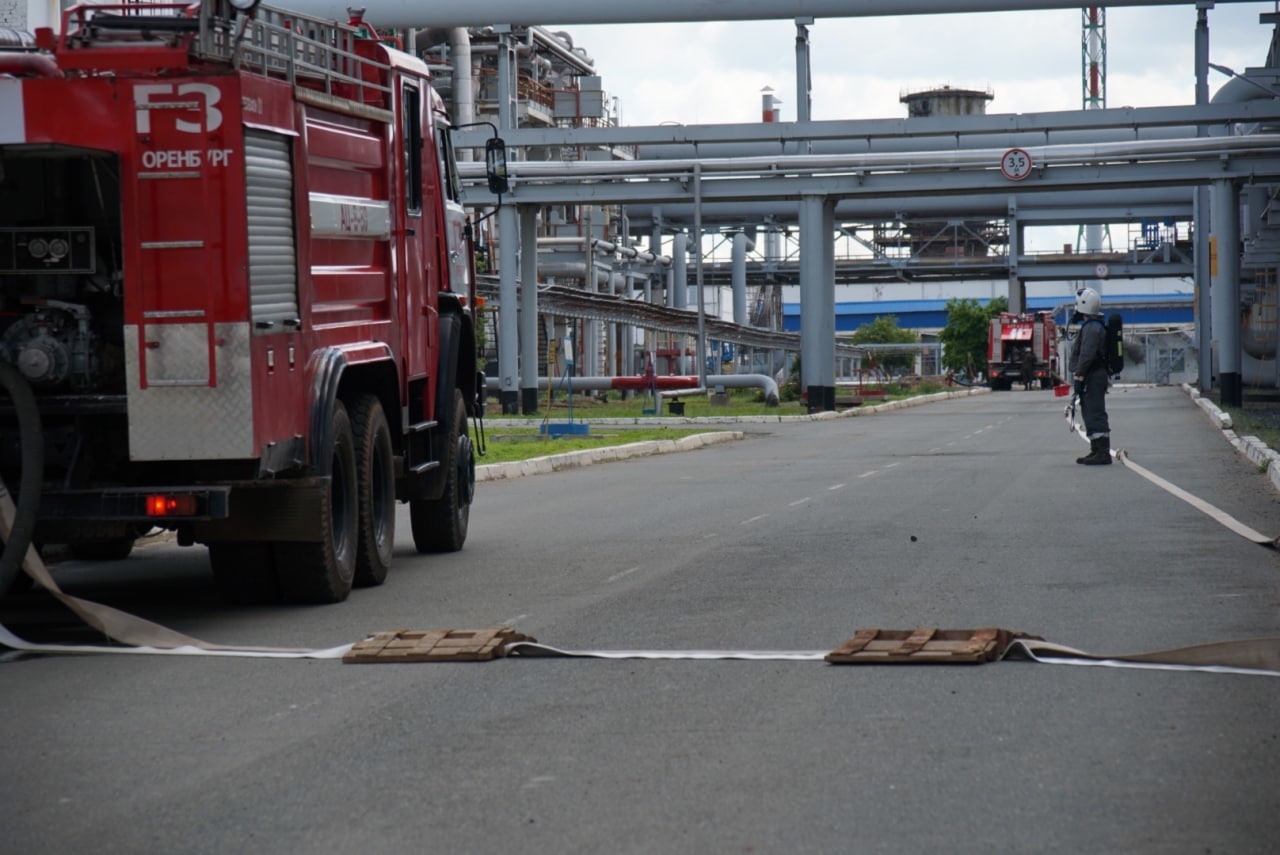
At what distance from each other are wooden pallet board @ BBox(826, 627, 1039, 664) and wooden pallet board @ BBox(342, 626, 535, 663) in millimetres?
1525

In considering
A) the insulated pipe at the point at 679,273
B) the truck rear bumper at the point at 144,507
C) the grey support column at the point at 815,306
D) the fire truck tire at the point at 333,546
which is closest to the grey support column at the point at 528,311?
the grey support column at the point at 815,306

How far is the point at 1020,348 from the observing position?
77625 mm

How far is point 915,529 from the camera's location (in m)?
13.9

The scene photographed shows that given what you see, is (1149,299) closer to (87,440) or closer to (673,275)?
(673,275)

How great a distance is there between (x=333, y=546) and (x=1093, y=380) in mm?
14207

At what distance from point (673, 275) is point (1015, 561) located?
6035 cm

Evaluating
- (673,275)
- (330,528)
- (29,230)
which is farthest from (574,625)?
(673,275)

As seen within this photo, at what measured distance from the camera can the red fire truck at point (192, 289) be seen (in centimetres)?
842

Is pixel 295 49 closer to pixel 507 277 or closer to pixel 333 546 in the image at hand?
pixel 333 546

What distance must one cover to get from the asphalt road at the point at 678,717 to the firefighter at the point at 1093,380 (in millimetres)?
8928

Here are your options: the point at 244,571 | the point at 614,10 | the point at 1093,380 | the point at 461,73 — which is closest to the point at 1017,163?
the point at 614,10

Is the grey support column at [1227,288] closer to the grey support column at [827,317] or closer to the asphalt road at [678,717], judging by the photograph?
the grey support column at [827,317]

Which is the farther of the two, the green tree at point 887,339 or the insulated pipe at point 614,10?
the green tree at point 887,339

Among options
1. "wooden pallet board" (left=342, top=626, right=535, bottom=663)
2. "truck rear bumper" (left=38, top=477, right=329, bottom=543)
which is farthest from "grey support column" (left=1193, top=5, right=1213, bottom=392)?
"wooden pallet board" (left=342, top=626, right=535, bottom=663)
